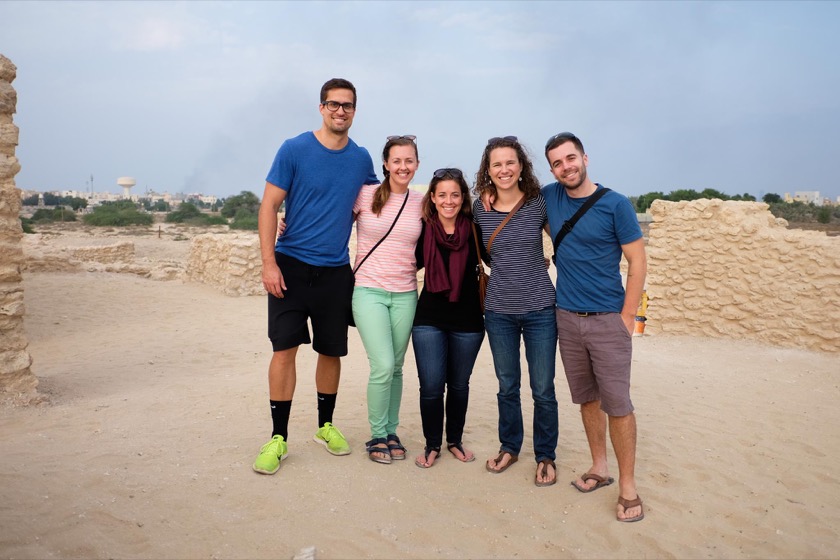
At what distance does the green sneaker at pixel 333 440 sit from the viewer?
4020 mm

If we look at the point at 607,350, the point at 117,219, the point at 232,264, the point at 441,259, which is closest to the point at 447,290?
the point at 441,259

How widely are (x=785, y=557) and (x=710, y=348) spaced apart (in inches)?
238

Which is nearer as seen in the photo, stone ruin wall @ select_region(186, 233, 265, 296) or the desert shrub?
stone ruin wall @ select_region(186, 233, 265, 296)

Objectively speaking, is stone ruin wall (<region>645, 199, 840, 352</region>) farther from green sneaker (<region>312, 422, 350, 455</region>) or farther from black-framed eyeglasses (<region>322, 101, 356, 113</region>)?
black-framed eyeglasses (<region>322, 101, 356, 113</region>)

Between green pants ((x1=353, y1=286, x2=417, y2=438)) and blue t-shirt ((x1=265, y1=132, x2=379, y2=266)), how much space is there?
1.04 feet

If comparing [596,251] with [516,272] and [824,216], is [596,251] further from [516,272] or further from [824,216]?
[824,216]

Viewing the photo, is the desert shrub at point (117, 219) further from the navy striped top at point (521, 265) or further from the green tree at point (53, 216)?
the navy striped top at point (521, 265)

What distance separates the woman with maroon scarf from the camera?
358 centimetres

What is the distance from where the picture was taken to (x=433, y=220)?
3.64m

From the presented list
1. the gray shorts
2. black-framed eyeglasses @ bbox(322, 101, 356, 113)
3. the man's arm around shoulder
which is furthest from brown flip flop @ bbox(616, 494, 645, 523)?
black-framed eyeglasses @ bbox(322, 101, 356, 113)

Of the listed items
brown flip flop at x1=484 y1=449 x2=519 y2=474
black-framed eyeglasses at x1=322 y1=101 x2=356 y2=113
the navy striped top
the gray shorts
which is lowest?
brown flip flop at x1=484 y1=449 x2=519 y2=474

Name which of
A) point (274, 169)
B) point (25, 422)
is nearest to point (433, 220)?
point (274, 169)

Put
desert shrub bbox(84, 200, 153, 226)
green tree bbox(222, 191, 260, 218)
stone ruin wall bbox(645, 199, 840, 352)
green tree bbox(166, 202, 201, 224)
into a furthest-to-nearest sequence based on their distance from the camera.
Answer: green tree bbox(222, 191, 260, 218) < green tree bbox(166, 202, 201, 224) < desert shrub bbox(84, 200, 153, 226) < stone ruin wall bbox(645, 199, 840, 352)

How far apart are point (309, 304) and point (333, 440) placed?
3.18ft
